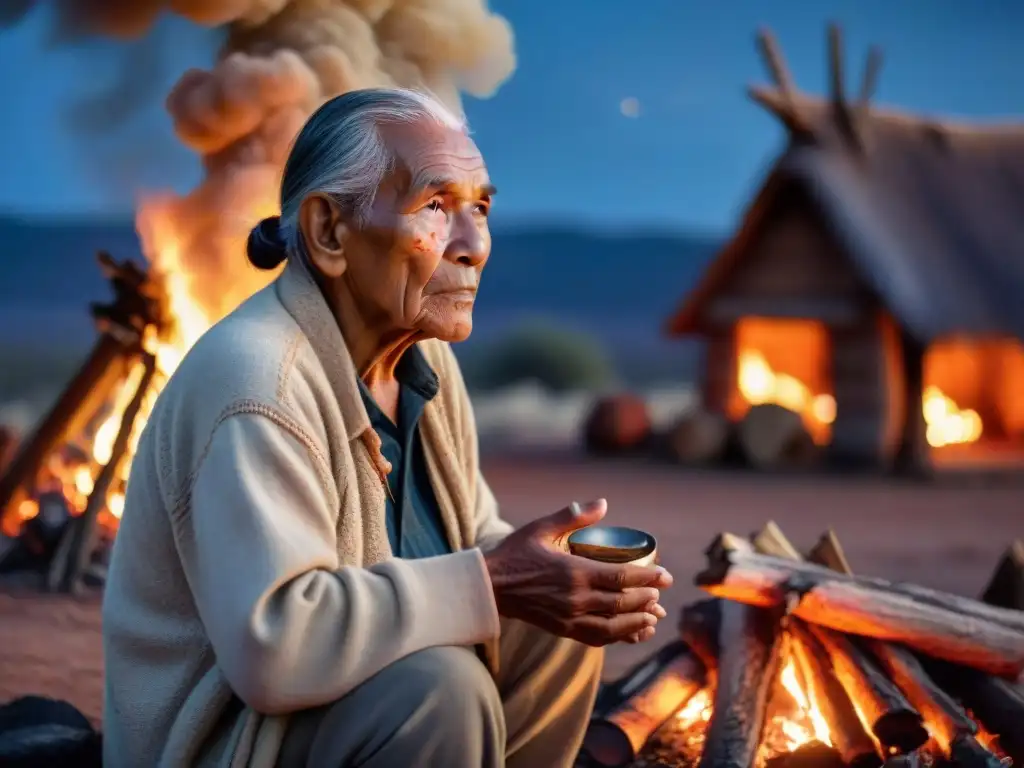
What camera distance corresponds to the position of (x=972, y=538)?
7.21m

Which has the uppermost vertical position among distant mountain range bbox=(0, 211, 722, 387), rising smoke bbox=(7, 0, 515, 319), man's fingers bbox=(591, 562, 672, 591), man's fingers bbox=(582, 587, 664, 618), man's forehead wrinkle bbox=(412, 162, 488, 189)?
rising smoke bbox=(7, 0, 515, 319)

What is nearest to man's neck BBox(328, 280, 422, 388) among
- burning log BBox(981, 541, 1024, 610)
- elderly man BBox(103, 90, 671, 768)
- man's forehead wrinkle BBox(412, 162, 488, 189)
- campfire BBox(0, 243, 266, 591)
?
elderly man BBox(103, 90, 671, 768)

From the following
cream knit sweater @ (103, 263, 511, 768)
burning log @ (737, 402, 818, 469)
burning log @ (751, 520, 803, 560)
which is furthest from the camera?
burning log @ (737, 402, 818, 469)

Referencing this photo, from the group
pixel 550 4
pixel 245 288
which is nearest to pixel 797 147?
pixel 245 288

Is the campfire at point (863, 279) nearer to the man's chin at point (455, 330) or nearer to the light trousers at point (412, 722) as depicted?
the man's chin at point (455, 330)

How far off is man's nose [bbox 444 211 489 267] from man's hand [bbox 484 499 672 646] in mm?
547

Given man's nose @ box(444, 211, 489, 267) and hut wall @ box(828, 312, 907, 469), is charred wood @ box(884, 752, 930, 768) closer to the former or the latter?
man's nose @ box(444, 211, 489, 267)

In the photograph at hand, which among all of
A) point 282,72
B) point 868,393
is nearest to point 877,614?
point 282,72

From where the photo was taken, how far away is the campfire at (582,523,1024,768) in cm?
270

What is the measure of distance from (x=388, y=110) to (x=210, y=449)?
28.4 inches

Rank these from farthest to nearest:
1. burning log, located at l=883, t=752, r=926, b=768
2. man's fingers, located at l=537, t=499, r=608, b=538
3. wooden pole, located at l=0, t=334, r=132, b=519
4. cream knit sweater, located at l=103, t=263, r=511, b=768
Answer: wooden pole, located at l=0, t=334, r=132, b=519 < burning log, located at l=883, t=752, r=926, b=768 < man's fingers, located at l=537, t=499, r=608, b=538 < cream knit sweater, located at l=103, t=263, r=511, b=768

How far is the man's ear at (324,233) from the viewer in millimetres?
2023

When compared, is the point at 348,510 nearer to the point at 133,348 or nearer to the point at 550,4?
the point at 133,348

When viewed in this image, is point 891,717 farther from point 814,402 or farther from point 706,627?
point 814,402
